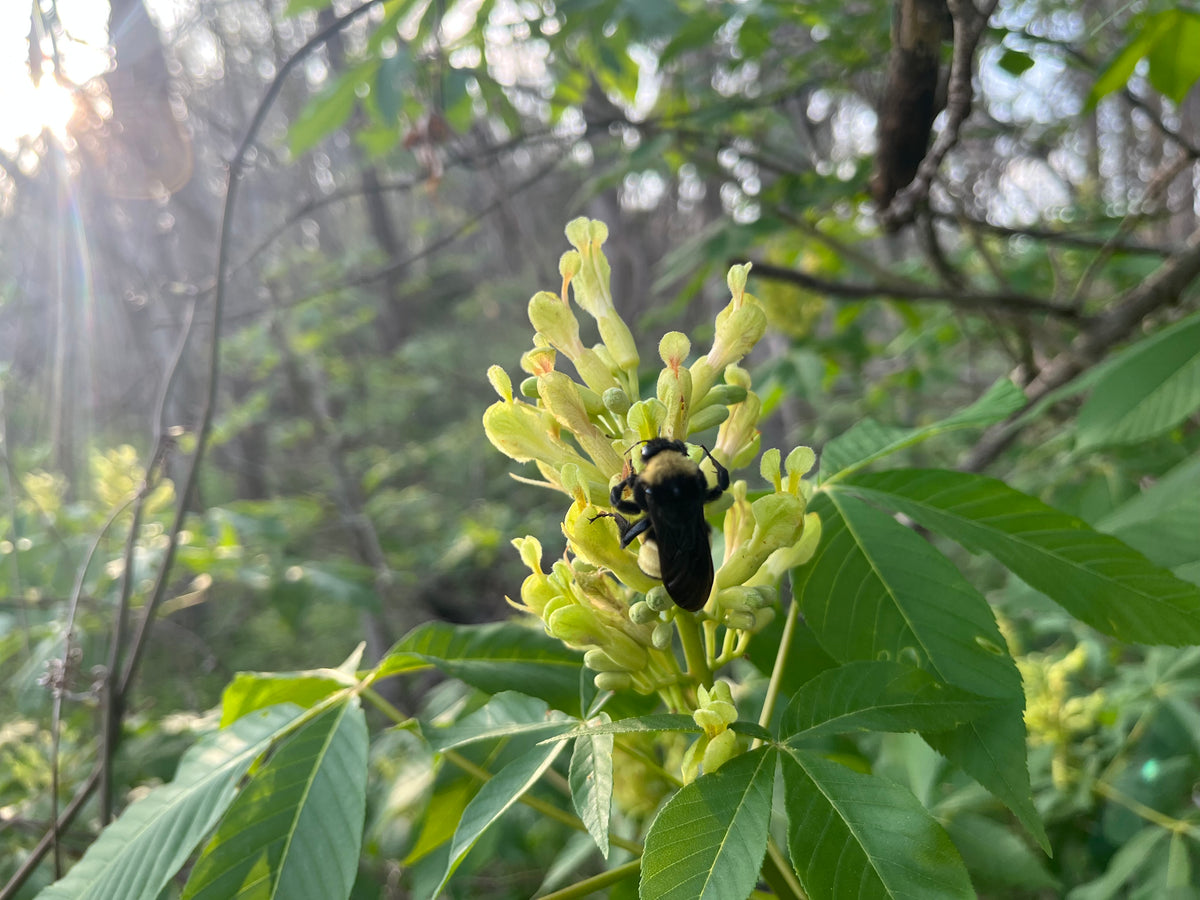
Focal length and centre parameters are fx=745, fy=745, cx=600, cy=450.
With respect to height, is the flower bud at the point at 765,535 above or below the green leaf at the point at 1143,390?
above

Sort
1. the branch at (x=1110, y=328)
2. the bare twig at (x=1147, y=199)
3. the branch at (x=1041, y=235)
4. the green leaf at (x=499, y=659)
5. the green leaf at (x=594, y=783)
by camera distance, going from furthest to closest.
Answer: the branch at (x=1041, y=235)
the bare twig at (x=1147, y=199)
the branch at (x=1110, y=328)
the green leaf at (x=499, y=659)
the green leaf at (x=594, y=783)

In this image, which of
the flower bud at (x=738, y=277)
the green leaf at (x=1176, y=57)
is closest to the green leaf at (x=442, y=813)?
the flower bud at (x=738, y=277)

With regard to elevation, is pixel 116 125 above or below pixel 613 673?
above

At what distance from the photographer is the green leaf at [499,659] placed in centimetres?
124

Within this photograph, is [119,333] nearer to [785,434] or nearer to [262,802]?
[785,434]

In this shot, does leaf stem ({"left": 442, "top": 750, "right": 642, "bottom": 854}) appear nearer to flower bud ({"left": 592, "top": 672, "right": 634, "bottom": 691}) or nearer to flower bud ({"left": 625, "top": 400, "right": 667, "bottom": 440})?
flower bud ({"left": 592, "top": 672, "right": 634, "bottom": 691})

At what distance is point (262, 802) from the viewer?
1120mm

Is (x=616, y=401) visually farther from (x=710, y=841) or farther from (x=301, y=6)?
(x=301, y=6)

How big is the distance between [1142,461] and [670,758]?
5.46 ft

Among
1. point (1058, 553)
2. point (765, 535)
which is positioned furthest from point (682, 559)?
point (1058, 553)

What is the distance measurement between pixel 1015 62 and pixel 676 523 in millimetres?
1916

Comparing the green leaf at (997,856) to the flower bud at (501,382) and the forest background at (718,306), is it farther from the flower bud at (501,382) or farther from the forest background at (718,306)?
the flower bud at (501,382)

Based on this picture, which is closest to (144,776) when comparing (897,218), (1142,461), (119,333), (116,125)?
(897,218)

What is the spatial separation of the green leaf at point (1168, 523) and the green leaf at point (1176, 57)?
3.89ft
